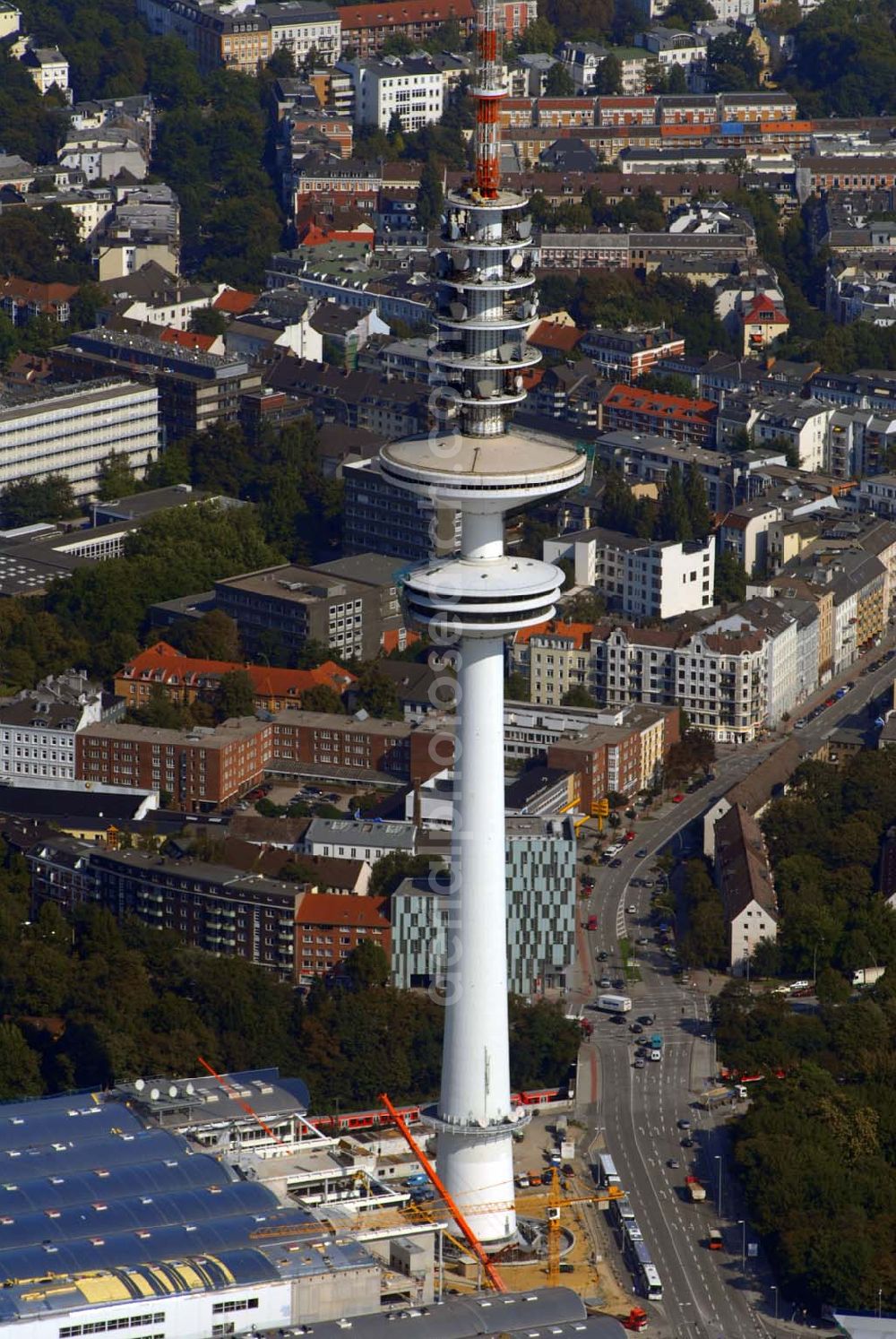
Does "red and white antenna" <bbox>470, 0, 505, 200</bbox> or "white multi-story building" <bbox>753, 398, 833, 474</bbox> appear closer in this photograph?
"red and white antenna" <bbox>470, 0, 505, 200</bbox>

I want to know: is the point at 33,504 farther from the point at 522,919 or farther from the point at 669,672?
the point at 522,919

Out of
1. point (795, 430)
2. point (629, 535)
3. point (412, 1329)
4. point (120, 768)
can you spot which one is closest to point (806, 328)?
point (795, 430)

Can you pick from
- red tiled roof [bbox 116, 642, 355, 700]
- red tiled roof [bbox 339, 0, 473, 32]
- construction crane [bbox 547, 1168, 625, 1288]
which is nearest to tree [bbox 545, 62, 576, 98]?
red tiled roof [bbox 339, 0, 473, 32]

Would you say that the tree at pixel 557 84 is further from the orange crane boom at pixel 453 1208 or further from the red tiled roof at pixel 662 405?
the orange crane boom at pixel 453 1208

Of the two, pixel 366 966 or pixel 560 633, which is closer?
pixel 366 966

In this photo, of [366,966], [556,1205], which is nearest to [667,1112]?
[556,1205]

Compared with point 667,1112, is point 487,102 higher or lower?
higher

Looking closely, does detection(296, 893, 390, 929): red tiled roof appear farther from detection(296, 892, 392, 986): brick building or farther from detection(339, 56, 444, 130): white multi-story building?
detection(339, 56, 444, 130): white multi-story building
